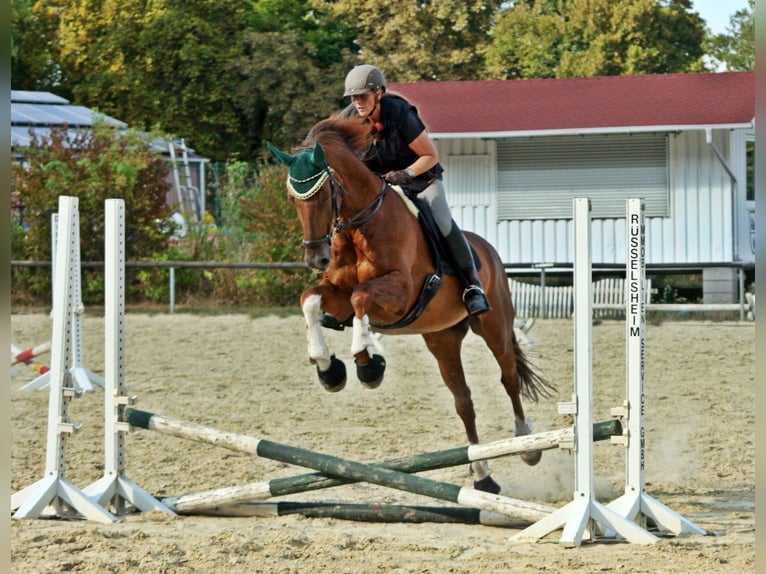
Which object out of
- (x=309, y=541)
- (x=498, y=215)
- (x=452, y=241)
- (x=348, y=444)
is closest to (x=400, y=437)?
(x=348, y=444)

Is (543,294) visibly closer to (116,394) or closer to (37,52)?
(116,394)

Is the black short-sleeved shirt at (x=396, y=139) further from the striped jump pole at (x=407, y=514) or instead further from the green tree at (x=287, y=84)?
the green tree at (x=287, y=84)

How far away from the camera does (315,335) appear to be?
15.6ft

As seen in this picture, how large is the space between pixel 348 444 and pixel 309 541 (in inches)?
106

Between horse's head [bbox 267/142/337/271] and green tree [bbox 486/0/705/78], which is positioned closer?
horse's head [bbox 267/142/337/271]

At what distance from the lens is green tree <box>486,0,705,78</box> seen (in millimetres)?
26406

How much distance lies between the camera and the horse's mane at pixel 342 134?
201 inches

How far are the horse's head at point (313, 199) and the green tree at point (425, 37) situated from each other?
22.9 meters

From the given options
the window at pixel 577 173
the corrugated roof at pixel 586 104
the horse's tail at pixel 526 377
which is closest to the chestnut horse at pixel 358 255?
the horse's tail at pixel 526 377

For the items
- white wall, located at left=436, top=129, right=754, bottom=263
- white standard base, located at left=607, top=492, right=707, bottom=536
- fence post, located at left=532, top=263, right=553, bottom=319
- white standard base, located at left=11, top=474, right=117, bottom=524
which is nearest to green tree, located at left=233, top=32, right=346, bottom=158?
white wall, located at left=436, top=129, right=754, bottom=263

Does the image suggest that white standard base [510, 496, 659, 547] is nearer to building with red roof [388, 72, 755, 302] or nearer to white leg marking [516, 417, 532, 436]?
white leg marking [516, 417, 532, 436]

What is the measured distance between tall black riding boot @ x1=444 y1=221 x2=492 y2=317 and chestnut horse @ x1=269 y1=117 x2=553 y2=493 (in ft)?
0.18

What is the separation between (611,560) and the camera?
405cm

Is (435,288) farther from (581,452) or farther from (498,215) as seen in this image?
(498,215)
